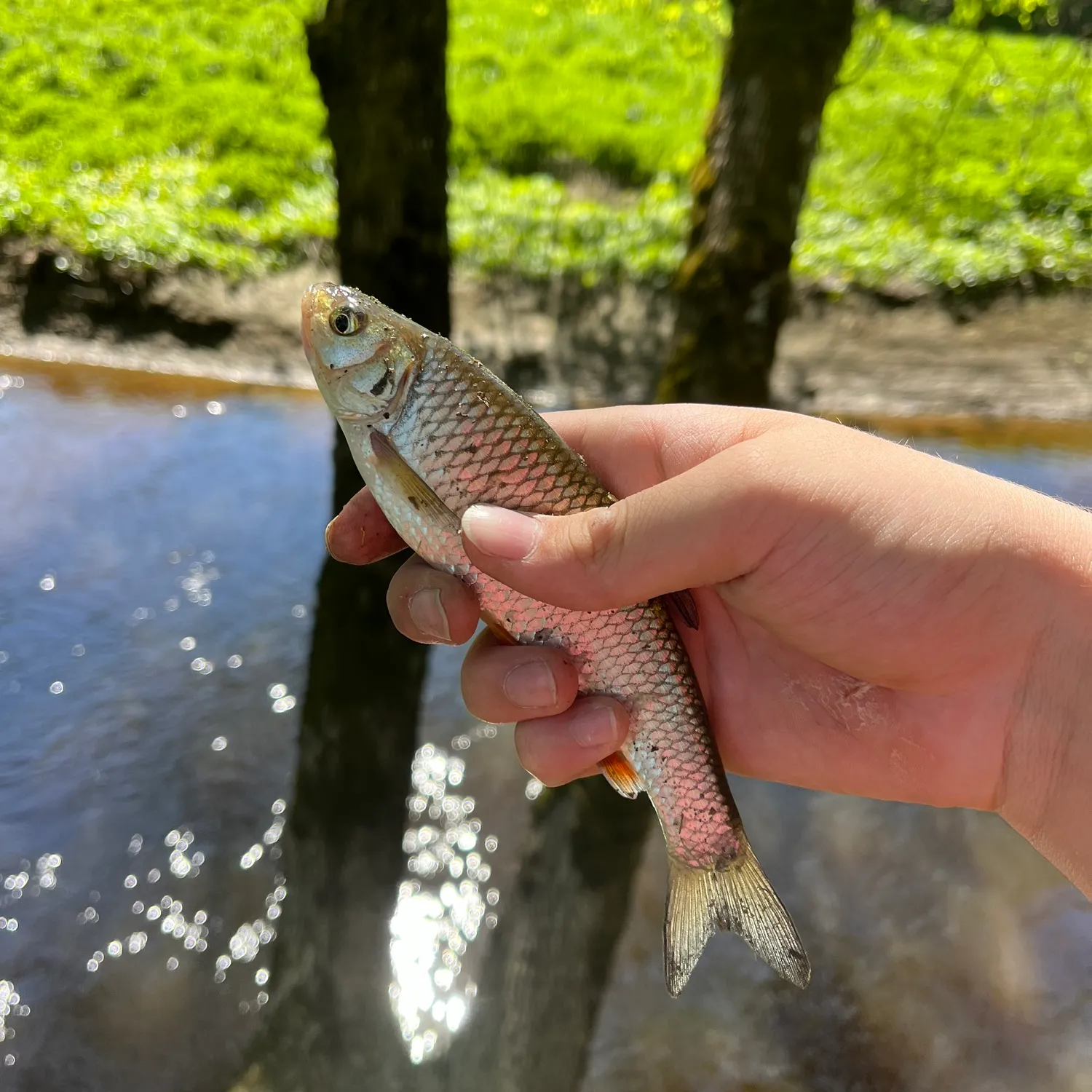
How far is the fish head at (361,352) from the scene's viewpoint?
2.23 metres

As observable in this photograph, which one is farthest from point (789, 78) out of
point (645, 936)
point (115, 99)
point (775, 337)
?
point (115, 99)

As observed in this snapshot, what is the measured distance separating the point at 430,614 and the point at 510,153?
13.7 meters

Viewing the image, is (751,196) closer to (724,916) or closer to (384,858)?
(724,916)

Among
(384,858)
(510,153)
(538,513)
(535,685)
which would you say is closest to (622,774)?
(535,685)

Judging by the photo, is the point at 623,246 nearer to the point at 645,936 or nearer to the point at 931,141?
the point at 931,141

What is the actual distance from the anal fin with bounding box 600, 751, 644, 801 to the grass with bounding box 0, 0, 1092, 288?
8.39 metres

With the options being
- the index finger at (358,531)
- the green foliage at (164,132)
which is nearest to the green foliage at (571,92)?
the green foliage at (164,132)

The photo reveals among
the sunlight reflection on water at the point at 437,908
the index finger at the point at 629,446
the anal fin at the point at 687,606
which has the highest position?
the index finger at the point at 629,446

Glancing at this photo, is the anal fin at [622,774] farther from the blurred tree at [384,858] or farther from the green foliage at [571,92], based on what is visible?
the green foliage at [571,92]

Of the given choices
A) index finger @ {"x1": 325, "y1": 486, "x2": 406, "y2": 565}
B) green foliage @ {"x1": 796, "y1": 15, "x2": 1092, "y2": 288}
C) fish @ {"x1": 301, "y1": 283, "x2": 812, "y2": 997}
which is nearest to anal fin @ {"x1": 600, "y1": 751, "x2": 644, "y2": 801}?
fish @ {"x1": 301, "y1": 283, "x2": 812, "y2": 997}

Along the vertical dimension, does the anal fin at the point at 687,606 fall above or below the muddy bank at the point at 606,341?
above

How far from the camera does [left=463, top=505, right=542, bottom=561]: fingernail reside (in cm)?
214

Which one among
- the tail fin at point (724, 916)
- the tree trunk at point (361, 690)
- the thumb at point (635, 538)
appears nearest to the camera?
the thumb at point (635, 538)

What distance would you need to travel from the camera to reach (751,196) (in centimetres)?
385
